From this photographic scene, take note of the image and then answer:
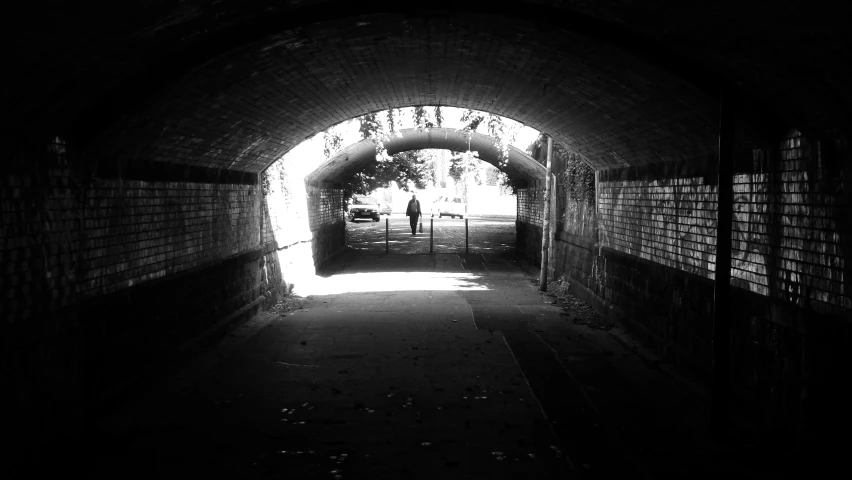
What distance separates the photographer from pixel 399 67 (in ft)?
35.0

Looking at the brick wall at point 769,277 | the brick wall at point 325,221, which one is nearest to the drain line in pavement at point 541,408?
the brick wall at point 769,277

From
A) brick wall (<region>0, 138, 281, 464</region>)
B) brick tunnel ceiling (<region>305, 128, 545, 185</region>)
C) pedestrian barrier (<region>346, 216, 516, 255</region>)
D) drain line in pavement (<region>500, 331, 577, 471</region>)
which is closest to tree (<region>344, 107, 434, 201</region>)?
brick tunnel ceiling (<region>305, 128, 545, 185</region>)

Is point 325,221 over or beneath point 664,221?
beneath

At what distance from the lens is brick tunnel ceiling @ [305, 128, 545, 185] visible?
2053cm

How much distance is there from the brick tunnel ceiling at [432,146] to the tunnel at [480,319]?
823 cm

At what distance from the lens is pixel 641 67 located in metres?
7.50

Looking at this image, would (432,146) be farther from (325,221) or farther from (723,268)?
(723,268)

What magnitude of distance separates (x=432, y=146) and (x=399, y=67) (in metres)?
→ 12.8

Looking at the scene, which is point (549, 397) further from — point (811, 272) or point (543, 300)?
point (543, 300)

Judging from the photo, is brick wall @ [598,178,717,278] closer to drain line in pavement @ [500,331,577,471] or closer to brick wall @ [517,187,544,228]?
drain line in pavement @ [500,331,577,471]

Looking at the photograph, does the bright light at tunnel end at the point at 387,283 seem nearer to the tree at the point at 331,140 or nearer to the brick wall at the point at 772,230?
the tree at the point at 331,140

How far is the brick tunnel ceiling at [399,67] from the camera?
5004 mm

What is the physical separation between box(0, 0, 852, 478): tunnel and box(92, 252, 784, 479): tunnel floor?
6 cm

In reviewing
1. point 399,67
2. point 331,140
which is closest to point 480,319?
point 399,67
